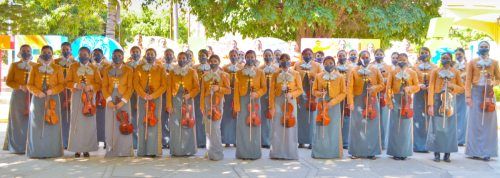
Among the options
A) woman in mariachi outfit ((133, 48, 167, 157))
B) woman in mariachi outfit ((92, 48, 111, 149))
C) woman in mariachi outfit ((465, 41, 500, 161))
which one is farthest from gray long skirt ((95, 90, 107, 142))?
woman in mariachi outfit ((465, 41, 500, 161))

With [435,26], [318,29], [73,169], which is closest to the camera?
[73,169]

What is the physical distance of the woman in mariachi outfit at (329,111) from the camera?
7.70 meters

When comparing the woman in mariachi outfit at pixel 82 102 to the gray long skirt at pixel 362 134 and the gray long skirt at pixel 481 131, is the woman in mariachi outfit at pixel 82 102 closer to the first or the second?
the gray long skirt at pixel 362 134

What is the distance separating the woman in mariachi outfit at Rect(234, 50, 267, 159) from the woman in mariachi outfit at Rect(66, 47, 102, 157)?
235 centimetres

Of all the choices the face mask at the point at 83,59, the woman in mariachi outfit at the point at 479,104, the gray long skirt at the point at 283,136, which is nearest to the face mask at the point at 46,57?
the face mask at the point at 83,59

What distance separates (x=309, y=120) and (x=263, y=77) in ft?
5.37

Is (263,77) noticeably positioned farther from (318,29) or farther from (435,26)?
(318,29)

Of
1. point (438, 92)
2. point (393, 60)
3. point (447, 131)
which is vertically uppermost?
point (393, 60)

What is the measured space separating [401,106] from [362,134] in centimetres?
79

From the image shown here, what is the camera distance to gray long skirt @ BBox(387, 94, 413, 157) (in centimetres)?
776

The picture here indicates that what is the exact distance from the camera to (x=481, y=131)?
26.0 feet

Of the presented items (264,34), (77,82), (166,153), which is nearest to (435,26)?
(264,34)

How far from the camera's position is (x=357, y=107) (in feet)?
25.9

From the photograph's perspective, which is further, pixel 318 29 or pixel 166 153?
pixel 318 29
